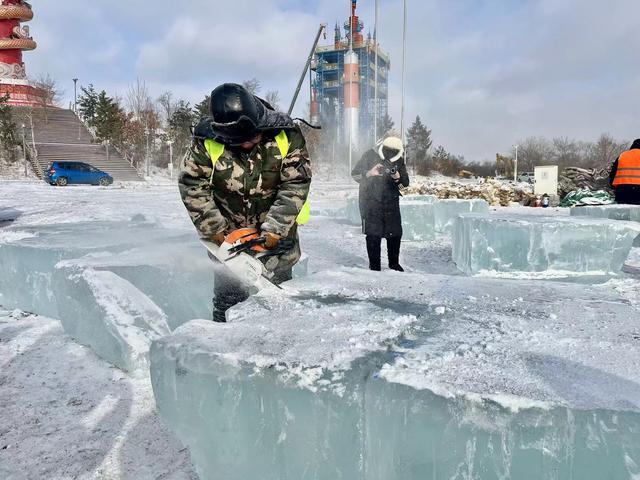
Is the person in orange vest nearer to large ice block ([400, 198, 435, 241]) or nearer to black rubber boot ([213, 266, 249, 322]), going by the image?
large ice block ([400, 198, 435, 241])

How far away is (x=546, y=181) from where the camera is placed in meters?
12.6

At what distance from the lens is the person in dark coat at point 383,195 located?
4.48 metres

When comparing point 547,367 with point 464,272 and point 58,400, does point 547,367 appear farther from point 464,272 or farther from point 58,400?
point 464,272

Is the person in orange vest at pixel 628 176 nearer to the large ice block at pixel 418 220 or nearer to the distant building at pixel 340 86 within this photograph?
the large ice block at pixel 418 220

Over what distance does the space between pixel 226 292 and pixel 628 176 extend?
5.68m

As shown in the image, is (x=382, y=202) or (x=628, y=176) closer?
(x=382, y=202)

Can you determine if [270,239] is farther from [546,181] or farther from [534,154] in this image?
[534,154]

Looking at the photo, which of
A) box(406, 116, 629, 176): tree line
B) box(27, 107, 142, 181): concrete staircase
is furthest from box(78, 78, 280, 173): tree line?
box(406, 116, 629, 176): tree line

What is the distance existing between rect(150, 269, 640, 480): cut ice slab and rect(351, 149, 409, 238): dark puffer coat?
2.68 meters

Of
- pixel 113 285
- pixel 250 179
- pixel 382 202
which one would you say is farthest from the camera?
pixel 382 202

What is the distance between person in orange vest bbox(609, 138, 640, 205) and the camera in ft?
18.9

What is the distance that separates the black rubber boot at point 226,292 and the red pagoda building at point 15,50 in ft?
114

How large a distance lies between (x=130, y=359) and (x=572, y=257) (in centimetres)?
383

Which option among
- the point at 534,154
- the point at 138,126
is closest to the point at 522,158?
the point at 534,154
